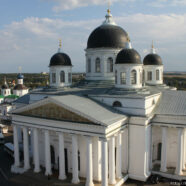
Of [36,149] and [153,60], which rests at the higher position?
[153,60]

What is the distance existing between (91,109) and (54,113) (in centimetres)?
256

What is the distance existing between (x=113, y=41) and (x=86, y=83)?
15.7 feet

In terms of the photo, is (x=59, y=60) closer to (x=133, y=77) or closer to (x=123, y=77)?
(x=123, y=77)

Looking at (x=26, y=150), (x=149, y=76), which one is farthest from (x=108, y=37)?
(x=26, y=150)

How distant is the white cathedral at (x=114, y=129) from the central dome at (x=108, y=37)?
384 cm

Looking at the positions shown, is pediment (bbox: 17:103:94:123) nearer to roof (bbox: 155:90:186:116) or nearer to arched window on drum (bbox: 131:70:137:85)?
arched window on drum (bbox: 131:70:137:85)

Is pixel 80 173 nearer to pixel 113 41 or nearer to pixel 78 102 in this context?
pixel 78 102

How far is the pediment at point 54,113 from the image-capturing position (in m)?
14.6

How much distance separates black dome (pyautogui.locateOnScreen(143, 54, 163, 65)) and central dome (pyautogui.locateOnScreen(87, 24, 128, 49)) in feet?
12.2

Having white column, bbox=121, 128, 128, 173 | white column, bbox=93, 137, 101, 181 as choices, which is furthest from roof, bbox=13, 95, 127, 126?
white column, bbox=93, 137, 101, 181

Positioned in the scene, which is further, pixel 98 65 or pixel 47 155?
pixel 98 65

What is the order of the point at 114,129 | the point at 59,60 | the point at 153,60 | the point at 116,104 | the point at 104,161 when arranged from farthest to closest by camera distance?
the point at 153,60
the point at 59,60
the point at 116,104
the point at 114,129
the point at 104,161

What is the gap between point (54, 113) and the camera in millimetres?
15508

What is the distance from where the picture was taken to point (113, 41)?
21375 mm
